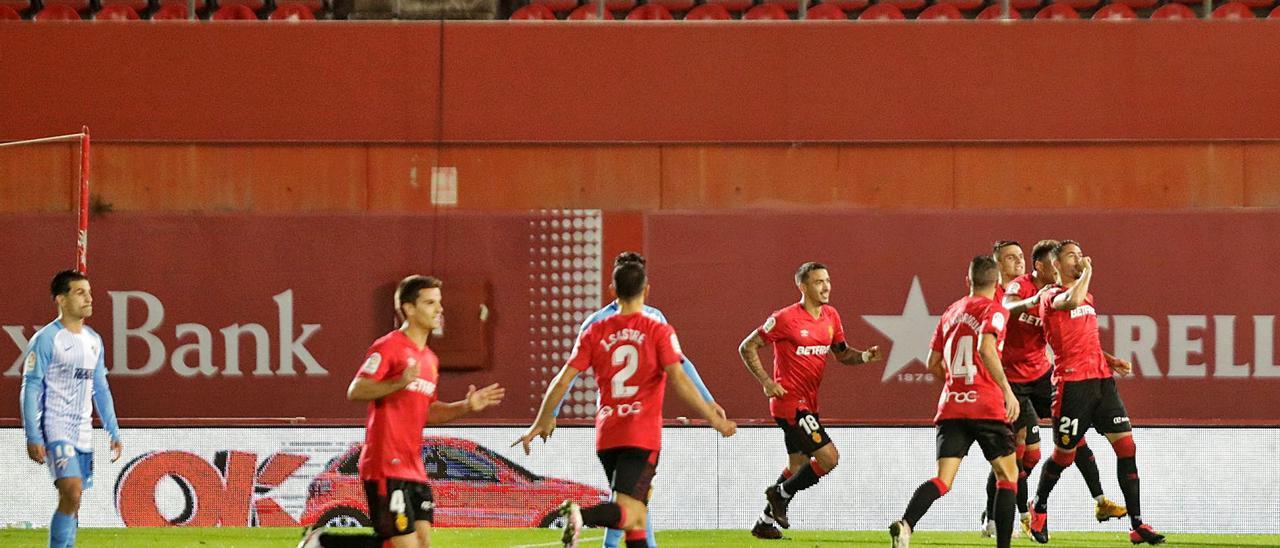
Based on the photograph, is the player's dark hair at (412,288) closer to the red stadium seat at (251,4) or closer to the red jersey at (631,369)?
the red jersey at (631,369)

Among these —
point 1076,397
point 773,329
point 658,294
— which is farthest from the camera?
point 658,294

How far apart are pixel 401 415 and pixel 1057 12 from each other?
1040 centimetres

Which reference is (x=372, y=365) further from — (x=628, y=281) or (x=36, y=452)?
(x=36, y=452)

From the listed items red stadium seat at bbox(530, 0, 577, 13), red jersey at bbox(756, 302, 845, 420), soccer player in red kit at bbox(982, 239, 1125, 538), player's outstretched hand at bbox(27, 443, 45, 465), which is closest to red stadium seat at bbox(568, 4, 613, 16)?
red stadium seat at bbox(530, 0, 577, 13)

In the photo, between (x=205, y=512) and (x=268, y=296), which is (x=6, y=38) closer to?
(x=268, y=296)

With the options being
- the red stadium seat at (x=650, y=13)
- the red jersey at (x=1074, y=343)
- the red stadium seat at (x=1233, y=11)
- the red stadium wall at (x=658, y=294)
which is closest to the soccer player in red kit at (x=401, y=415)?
the red jersey at (x=1074, y=343)

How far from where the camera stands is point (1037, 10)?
15922 millimetres

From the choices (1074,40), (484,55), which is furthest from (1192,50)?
(484,55)

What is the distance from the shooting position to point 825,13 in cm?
1548

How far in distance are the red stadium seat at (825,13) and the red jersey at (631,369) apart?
28.7 feet

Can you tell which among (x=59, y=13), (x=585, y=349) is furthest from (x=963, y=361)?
(x=59, y=13)

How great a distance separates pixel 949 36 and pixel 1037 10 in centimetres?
176

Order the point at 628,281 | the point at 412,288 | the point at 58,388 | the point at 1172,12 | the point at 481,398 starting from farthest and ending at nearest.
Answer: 1. the point at 1172,12
2. the point at 58,388
3. the point at 628,281
4. the point at 481,398
5. the point at 412,288

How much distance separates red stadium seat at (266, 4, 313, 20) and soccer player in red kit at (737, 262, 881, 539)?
7.04 meters
